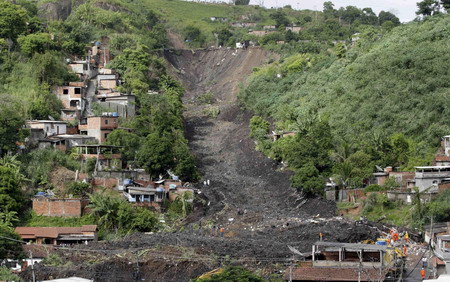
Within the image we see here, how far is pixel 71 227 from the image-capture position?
50250mm

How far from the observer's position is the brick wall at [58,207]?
52219mm

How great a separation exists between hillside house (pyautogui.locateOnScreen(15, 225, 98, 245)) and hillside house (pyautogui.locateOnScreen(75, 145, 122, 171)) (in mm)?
8114

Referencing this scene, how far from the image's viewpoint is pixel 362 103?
72.2 metres

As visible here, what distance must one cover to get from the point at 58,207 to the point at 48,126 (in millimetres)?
10384

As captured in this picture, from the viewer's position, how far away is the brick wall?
52219 millimetres

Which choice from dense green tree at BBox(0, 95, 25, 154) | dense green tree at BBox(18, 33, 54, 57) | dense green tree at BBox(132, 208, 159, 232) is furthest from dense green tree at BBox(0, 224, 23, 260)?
dense green tree at BBox(18, 33, 54, 57)

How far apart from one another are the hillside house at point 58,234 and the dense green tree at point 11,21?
28.4 meters

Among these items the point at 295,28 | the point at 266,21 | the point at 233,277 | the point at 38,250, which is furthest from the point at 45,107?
the point at 266,21

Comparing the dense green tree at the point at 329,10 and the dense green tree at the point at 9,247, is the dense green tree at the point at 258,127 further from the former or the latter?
the dense green tree at the point at 329,10

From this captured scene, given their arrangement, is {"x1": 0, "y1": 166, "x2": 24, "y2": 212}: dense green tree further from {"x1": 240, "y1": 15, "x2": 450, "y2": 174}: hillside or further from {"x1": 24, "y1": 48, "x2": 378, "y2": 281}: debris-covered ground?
{"x1": 240, "y1": 15, "x2": 450, "y2": 174}: hillside

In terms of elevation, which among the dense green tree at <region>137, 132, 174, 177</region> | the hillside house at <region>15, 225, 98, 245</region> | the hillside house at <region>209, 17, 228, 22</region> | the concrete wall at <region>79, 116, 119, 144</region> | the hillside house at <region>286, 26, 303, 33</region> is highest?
the hillside house at <region>209, 17, 228, 22</region>

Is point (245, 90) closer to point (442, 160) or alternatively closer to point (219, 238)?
point (442, 160)

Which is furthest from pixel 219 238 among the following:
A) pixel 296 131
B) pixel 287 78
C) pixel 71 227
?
pixel 287 78

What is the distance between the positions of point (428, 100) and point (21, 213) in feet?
98.5
